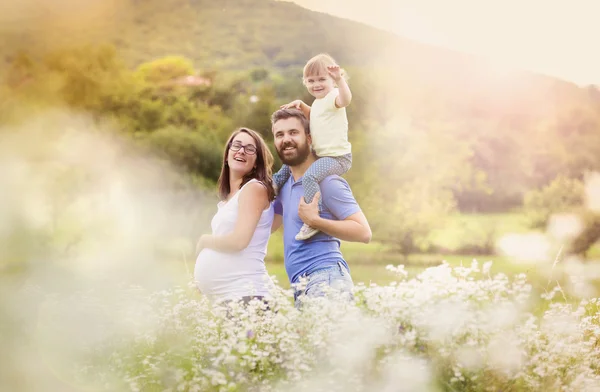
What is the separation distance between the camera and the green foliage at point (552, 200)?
23.1 ft

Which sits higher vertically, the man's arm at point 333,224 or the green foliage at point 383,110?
the green foliage at point 383,110

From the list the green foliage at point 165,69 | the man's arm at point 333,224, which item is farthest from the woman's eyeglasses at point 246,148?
the green foliage at point 165,69

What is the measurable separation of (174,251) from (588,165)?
12.5ft

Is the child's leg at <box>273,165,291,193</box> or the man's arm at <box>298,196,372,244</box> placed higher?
the child's leg at <box>273,165,291,193</box>

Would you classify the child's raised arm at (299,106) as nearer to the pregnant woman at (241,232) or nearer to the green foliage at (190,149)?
the pregnant woman at (241,232)

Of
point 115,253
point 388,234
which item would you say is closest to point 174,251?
point 115,253

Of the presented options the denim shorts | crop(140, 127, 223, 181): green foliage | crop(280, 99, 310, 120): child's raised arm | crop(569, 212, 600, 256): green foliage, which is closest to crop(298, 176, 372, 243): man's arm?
the denim shorts

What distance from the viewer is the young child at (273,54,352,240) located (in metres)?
3.47

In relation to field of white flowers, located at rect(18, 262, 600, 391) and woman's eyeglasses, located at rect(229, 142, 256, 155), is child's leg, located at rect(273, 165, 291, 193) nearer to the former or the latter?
woman's eyeglasses, located at rect(229, 142, 256, 155)

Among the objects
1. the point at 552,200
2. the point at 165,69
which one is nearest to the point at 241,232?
the point at 165,69

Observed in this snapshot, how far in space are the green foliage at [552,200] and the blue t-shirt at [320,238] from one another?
3.99 metres

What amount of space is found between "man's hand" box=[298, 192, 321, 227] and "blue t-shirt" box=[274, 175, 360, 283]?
0.09m

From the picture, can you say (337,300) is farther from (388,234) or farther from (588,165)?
(588,165)

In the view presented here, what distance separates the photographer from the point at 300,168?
3.62 m
